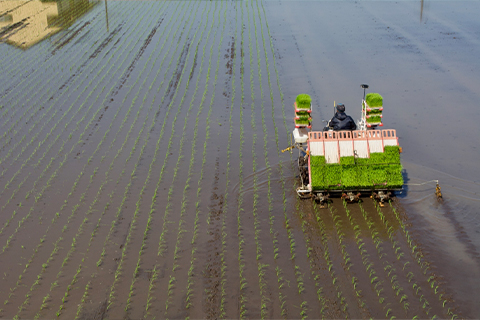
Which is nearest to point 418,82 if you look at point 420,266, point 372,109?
point 372,109

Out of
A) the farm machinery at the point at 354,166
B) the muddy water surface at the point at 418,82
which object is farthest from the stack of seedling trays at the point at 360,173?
the muddy water surface at the point at 418,82

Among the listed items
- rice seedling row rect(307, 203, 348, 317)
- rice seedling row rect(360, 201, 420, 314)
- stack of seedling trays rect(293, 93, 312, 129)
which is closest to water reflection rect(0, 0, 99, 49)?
stack of seedling trays rect(293, 93, 312, 129)

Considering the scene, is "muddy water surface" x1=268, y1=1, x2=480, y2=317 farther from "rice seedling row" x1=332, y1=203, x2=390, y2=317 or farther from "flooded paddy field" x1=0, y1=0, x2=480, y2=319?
"rice seedling row" x1=332, y1=203, x2=390, y2=317

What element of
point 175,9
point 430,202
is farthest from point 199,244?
point 175,9

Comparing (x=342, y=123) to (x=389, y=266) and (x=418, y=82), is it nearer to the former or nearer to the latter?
(x=389, y=266)

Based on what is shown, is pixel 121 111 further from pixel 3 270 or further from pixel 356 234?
pixel 356 234

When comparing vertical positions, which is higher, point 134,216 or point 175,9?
point 175,9
